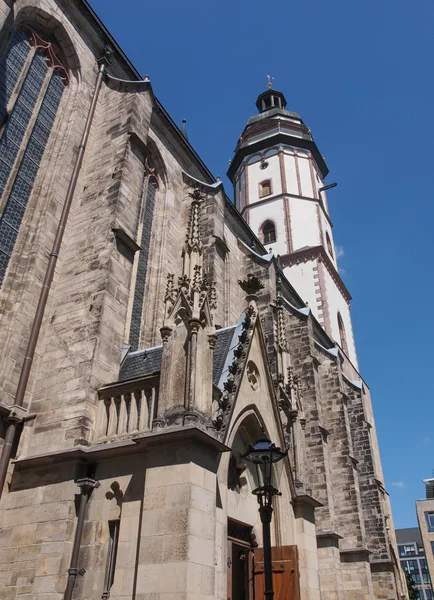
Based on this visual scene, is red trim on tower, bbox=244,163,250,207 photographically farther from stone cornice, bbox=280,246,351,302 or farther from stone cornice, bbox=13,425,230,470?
stone cornice, bbox=13,425,230,470

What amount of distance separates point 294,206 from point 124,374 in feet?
88.4

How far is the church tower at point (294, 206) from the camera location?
3228cm

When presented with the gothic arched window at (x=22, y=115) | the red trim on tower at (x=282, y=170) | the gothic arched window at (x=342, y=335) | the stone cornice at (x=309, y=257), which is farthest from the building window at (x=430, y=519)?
the gothic arched window at (x=22, y=115)

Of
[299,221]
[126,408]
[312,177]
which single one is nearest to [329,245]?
[299,221]

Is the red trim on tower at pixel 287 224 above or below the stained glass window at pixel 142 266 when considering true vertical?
above

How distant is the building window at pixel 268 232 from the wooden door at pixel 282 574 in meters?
26.5

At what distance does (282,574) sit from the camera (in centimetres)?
959

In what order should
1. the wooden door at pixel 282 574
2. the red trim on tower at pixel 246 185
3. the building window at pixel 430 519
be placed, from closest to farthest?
1. the wooden door at pixel 282 574
2. the red trim on tower at pixel 246 185
3. the building window at pixel 430 519

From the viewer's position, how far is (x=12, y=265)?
11.1m

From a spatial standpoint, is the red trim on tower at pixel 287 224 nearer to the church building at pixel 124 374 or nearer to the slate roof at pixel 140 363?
the church building at pixel 124 374

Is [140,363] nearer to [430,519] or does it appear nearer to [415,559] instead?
[430,519]

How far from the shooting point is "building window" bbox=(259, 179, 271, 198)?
123 feet

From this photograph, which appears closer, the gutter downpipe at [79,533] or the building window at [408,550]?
the gutter downpipe at [79,533]

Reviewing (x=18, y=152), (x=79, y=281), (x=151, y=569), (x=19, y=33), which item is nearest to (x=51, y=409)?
(x=79, y=281)
